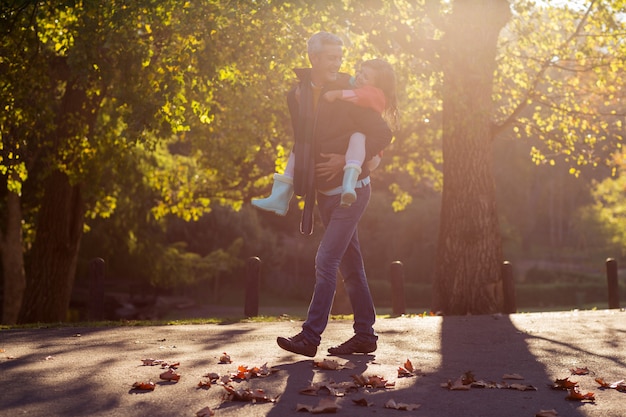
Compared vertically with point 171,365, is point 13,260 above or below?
above

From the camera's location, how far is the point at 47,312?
57.7 ft

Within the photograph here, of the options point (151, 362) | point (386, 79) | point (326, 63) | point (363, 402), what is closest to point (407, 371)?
point (363, 402)

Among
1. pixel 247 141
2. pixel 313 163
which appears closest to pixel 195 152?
pixel 247 141

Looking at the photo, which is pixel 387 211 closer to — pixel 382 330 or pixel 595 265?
pixel 595 265

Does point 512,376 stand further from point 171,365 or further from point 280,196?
point 171,365

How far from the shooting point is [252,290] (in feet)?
46.3

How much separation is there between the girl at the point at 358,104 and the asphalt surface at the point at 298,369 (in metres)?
1.16

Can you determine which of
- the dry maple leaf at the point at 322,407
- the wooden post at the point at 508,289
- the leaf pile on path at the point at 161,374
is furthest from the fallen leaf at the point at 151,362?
the wooden post at the point at 508,289

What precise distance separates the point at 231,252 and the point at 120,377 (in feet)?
119

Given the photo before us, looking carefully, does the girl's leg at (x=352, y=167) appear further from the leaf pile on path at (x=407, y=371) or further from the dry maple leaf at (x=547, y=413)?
the dry maple leaf at (x=547, y=413)

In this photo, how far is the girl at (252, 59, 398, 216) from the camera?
6.25 m

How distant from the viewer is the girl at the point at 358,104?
6.25 meters

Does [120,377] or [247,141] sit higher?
[247,141]

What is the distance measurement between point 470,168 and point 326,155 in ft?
26.9
